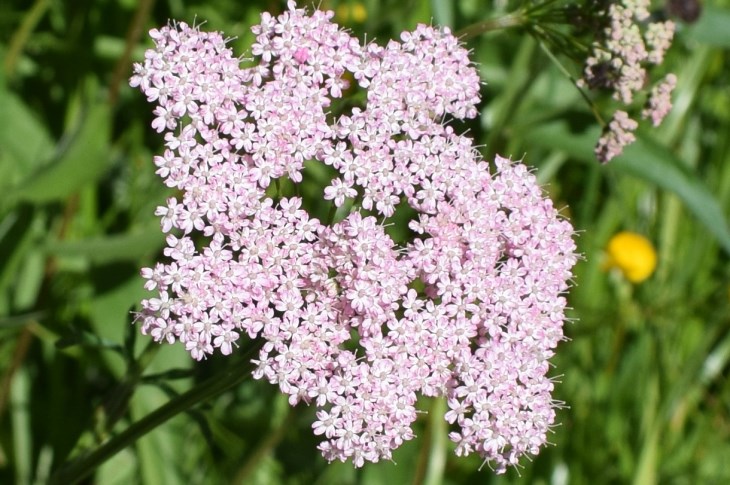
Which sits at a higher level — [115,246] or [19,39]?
[19,39]

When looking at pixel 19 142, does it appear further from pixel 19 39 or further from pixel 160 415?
pixel 160 415

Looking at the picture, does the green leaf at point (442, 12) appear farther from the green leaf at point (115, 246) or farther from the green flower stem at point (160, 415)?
the green flower stem at point (160, 415)

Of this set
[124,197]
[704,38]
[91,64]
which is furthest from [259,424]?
[704,38]

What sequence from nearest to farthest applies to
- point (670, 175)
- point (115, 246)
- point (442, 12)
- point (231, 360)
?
point (442, 12), point (115, 246), point (670, 175), point (231, 360)

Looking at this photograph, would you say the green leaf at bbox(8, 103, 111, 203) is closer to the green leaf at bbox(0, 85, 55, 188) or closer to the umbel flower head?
the green leaf at bbox(0, 85, 55, 188)

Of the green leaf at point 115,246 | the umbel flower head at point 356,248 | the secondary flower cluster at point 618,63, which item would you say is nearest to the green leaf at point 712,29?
the secondary flower cluster at point 618,63

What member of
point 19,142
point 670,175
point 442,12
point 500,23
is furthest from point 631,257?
point 19,142

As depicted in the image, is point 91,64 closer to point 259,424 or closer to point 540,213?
point 259,424
